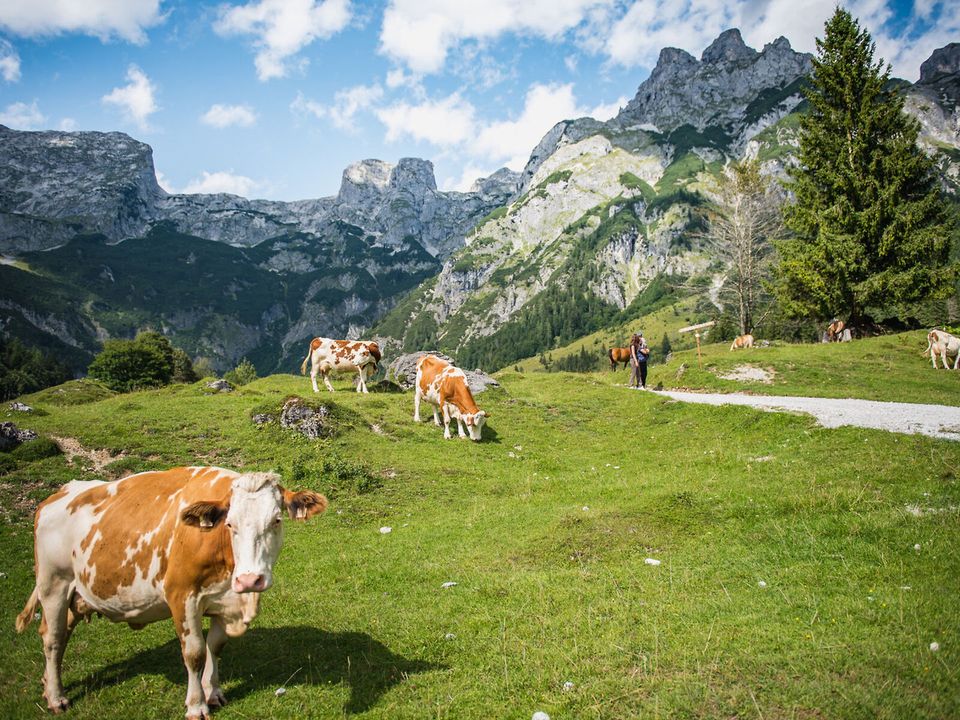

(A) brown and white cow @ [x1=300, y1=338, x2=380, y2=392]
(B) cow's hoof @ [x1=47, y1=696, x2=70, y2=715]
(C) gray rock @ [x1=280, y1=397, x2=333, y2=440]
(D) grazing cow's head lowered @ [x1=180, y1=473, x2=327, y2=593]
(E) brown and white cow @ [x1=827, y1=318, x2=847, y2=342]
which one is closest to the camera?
(D) grazing cow's head lowered @ [x1=180, y1=473, x2=327, y2=593]

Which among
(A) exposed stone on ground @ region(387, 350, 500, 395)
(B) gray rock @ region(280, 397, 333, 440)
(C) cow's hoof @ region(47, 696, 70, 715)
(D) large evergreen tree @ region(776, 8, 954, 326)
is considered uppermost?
(D) large evergreen tree @ region(776, 8, 954, 326)

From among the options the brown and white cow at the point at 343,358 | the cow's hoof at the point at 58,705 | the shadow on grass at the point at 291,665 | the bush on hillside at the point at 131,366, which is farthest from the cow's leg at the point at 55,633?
the bush on hillside at the point at 131,366

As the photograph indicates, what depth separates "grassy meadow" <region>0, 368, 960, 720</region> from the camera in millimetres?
5848

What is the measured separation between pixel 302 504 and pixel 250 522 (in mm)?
690

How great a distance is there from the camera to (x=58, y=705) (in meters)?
6.64

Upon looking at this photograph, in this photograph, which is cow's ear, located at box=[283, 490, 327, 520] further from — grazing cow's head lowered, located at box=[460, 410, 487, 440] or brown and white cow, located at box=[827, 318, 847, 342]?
brown and white cow, located at box=[827, 318, 847, 342]

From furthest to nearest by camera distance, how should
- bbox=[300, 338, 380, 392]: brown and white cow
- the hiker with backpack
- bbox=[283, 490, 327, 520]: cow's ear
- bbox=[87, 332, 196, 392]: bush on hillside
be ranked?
bbox=[87, 332, 196, 392]: bush on hillside < the hiker with backpack < bbox=[300, 338, 380, 392]: brown and white cow < bbox=[283, 490, 327, 520]: cow's ear

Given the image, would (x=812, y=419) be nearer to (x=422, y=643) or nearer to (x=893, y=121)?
(x=422, y=643)

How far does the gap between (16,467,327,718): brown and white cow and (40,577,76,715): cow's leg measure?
0.04ft

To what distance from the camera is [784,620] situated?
6.89 metres

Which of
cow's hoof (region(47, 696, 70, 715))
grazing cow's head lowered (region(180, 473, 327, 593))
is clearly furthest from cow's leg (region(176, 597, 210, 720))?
cow's hoof (region(47, 696, 70, 715))

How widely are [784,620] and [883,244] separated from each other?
37441 millimetres

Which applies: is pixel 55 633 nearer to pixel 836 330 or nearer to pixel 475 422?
pixel 475 422

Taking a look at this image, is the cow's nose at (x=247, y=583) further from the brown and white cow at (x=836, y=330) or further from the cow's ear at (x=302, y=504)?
the brown and white cow at (x=836, y=330)
